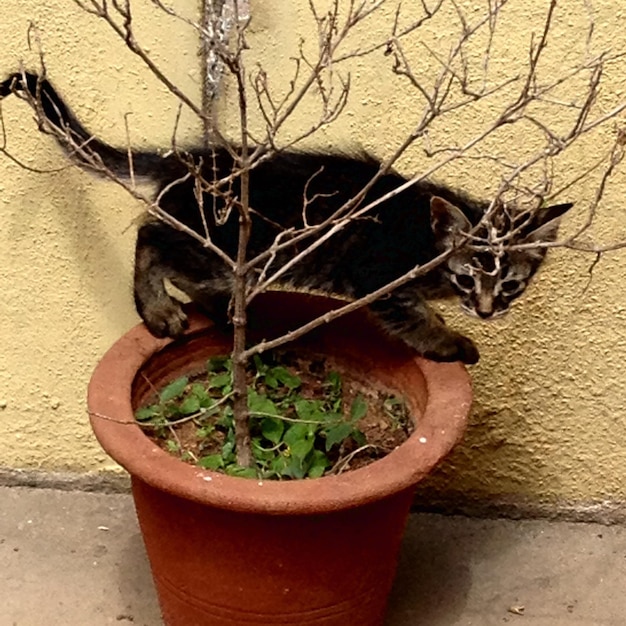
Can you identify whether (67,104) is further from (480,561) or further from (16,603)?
(480,561)

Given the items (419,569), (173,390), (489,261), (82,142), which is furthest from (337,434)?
(82,142)

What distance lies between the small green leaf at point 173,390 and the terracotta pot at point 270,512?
0.11 ft

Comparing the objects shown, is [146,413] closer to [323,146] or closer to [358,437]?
[358,437]

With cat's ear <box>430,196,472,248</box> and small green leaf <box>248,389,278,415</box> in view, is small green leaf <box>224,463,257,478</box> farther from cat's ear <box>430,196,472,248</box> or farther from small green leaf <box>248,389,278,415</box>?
cat's ear <box>430,196,472,248</box>

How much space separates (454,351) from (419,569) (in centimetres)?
49

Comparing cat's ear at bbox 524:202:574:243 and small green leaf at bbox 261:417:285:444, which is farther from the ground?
cat's ear at bbox 524:202:574:243

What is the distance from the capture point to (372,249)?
1.71 metres

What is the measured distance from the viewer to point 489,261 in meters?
1.66

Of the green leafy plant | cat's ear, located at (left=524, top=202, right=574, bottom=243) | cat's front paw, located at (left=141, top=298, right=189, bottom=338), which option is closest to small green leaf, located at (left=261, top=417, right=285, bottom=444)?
the green leafy plant

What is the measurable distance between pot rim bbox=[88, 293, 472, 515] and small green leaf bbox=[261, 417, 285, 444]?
7.4 inches

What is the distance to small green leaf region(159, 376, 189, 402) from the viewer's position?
1.62 meters

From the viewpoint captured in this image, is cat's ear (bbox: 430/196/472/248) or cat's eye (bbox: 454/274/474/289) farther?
cat's eye (bbox: 454/274/474/289)

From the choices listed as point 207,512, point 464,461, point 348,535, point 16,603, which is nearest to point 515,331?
point 464,461

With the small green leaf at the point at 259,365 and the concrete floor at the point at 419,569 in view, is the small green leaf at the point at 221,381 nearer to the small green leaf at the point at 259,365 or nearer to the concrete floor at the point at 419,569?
the small green leaf at the point at 259,365
